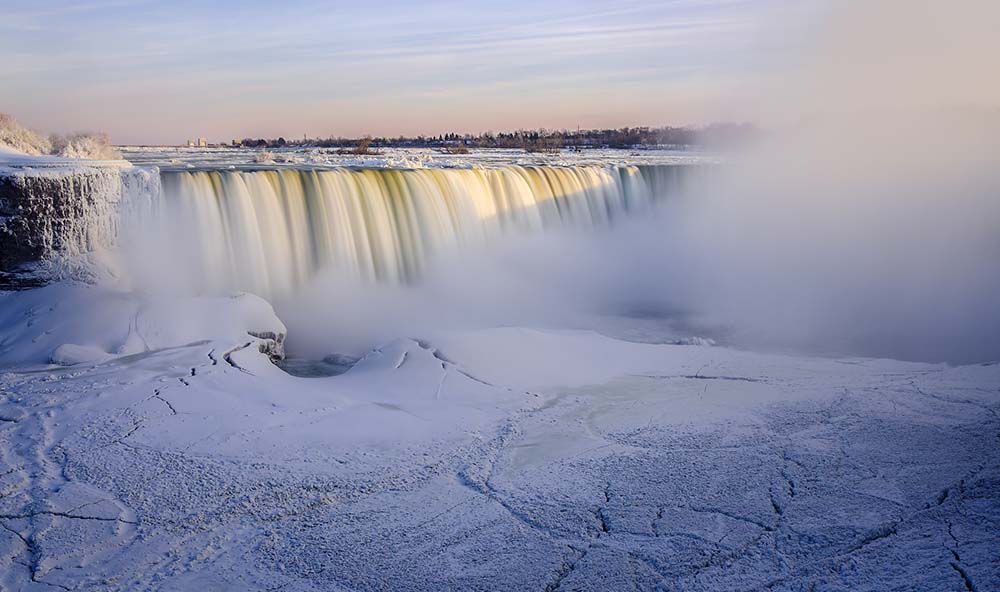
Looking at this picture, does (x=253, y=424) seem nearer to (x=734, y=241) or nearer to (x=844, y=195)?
(x=734, y=241)

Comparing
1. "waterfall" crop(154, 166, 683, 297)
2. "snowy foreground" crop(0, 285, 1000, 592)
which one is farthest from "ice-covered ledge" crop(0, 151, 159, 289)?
"waterfall" crop(154, 166, 683, 297)

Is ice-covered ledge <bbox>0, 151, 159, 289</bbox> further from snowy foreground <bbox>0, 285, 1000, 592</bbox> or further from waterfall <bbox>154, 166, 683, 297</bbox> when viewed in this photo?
waterfall <bbox>154, 166, 683, 297</bbox>

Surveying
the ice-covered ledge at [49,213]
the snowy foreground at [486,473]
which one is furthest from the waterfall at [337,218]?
the snowy foreground at [486,473]

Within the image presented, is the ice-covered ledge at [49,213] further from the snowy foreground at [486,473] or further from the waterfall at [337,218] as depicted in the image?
the waterfall at [337,218]

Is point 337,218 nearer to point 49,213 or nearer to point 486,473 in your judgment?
point 49,213

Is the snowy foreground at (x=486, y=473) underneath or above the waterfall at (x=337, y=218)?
underneath
